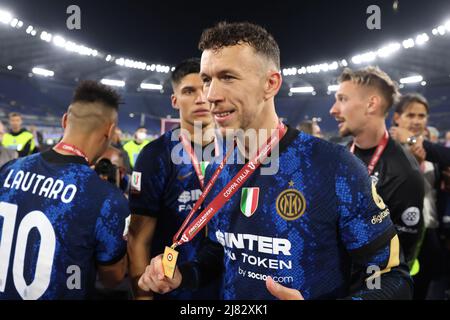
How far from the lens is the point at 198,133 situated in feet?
7.62

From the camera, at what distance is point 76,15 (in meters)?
3.03

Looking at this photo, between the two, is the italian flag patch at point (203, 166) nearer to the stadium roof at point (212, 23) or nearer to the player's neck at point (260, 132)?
the player's neck at point (260, 132)

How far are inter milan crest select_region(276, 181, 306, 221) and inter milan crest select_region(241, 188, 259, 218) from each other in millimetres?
99

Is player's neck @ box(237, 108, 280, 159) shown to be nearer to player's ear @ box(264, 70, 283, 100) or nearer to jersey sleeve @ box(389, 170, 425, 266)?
player's ear @ box(264, 70, 283, 100)

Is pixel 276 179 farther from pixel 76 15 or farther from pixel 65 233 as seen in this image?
pixel 76 15

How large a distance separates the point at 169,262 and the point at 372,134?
A: 5.77 ft

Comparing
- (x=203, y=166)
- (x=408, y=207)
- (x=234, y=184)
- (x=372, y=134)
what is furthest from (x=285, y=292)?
(x=372, y=134)

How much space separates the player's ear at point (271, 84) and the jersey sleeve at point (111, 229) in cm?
93

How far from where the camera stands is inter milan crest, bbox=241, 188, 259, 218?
4.59 feet

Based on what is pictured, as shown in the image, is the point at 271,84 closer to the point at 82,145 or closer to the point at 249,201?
the point at 249,201

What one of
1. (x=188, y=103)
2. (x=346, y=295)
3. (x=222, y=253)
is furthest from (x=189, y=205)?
(x=346, y=295)

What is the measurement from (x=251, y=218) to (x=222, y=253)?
41 cm
